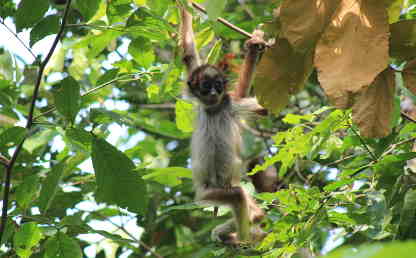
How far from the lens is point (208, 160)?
6.60m

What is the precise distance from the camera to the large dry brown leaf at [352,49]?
7.04ft

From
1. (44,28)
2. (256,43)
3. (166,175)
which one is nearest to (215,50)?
(256,43)

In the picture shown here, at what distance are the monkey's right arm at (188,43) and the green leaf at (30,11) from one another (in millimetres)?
1469

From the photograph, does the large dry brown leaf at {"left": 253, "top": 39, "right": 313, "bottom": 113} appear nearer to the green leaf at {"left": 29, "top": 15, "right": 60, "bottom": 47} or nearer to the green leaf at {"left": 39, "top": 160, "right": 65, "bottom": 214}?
the green leaf at {"left": 29, "top": 15, "right": 60, "bottom": 47}

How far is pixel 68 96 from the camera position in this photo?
349 centimetres

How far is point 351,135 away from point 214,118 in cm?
281

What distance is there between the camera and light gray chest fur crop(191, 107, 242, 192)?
21.3 ft

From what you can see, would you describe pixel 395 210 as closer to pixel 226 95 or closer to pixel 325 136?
pixel 325 136

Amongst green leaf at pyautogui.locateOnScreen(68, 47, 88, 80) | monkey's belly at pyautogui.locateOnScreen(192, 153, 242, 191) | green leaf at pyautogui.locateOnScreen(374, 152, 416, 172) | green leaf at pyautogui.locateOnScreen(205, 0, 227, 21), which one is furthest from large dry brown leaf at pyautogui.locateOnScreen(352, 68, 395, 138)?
green leaf at pyautogui.locateOnScreen(68, 47, 88, 80)

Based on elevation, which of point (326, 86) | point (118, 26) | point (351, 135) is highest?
point (118, 26)

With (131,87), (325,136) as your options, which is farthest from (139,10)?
(131,87)

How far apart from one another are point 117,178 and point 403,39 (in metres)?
1.86

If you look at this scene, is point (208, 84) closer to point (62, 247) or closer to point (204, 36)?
point (204, 36)

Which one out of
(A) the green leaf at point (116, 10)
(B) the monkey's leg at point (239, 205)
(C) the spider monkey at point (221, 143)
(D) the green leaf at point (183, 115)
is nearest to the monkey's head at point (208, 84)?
(C) the spider monkey at point (221, 143)
